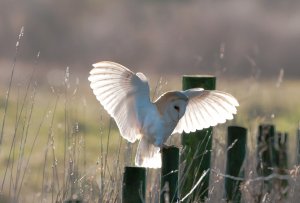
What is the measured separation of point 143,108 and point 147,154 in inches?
9.3

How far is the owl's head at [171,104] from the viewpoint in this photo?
5.55 m

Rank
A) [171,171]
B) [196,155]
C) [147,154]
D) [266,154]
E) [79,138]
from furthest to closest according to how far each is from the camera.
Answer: [79,138], [266,154], [196,155], [147,154], [171,171]

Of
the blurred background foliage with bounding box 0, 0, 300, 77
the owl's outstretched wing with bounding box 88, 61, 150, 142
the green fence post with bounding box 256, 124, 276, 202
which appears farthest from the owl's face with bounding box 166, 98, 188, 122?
the blurred background foliage with bounding box 0, 0, 300, 77

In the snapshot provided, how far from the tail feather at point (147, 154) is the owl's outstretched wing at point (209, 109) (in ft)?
0.94

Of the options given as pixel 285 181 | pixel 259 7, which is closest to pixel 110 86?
pixel 285 181

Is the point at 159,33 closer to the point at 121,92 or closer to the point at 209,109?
the point at 209,109

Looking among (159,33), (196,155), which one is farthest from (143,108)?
(159,33)

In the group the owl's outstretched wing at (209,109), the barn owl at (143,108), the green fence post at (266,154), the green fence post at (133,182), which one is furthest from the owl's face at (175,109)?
the green fence post at (133,182)

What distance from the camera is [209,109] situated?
628 centimetres

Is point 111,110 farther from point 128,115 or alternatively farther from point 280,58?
point 280,58

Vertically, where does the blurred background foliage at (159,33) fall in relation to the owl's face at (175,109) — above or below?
above

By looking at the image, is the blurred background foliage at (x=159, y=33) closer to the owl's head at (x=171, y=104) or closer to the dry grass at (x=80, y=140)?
the dry grass at (x=80, y=140)

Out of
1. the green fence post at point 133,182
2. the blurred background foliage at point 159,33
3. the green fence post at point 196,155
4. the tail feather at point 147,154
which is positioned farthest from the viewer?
the blurred background foliage at point 159,33

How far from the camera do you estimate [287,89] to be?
14.8m
